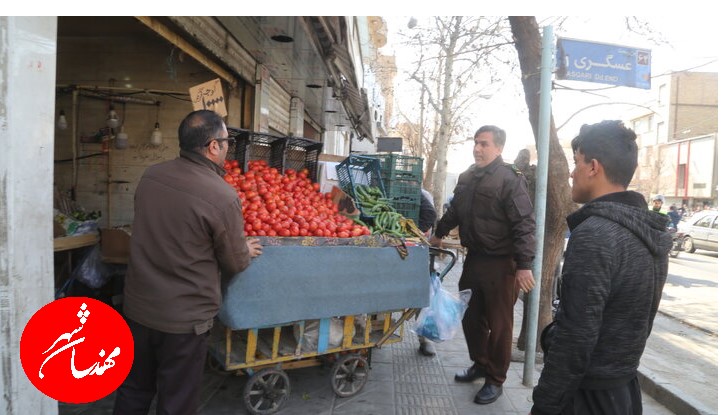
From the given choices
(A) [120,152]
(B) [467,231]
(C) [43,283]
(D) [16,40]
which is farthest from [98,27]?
(B) [467,231]

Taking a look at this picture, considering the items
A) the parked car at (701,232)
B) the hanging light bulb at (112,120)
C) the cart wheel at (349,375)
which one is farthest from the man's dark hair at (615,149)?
the parked car at (701,232)

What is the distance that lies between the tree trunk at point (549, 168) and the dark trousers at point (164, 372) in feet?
11.9

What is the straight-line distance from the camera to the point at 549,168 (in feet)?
15.3

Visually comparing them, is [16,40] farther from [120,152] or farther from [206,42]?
[120,152]

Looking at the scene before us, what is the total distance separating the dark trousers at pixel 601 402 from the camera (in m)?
1.81

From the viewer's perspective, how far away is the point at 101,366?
2.36 metres

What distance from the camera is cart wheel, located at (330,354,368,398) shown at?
11.9 feet

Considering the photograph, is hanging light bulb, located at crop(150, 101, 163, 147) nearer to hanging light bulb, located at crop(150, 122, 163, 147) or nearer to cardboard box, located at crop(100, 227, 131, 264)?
hanging light bulb, located at crop(150, 122, 163, 147)

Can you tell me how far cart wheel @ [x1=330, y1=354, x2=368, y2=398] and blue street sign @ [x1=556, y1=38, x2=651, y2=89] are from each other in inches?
114

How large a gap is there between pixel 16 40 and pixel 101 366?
1.77 meters

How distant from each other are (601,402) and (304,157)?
150 inches

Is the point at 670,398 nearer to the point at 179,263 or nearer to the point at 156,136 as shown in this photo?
the point at 179,263

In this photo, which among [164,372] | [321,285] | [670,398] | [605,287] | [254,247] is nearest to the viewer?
[605,287]

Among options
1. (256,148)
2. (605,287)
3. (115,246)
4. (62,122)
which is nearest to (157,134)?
(62,122)
